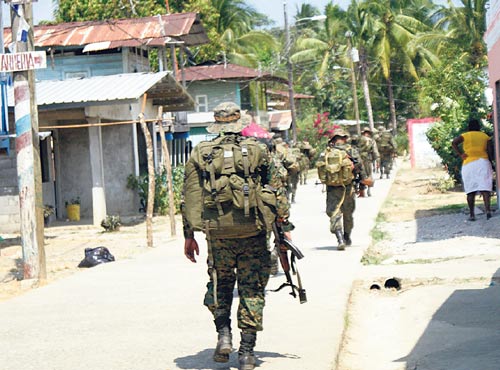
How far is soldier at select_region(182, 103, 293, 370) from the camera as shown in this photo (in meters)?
6.27

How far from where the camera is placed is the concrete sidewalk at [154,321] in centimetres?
700

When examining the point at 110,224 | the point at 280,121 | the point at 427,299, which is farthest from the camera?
the point at 280,121

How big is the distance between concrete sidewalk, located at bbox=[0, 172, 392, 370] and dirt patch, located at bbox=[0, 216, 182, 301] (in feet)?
3.93

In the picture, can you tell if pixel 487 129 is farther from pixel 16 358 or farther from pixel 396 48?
pixel 396 48

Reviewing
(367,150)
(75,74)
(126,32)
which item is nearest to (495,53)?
Answer: (367,150)

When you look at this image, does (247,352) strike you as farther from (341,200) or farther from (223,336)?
(341,200)

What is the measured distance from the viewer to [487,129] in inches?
764

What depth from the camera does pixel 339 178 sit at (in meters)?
13.2

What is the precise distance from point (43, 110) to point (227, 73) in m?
24.0

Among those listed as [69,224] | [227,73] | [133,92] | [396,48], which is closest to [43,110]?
[133,92]

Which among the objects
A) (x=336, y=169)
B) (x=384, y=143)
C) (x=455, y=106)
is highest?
(x=455, y=106)

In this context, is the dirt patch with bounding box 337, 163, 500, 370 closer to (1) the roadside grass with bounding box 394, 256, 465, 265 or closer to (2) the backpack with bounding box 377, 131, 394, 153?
(1) the roadside grass with bounding box 394, 256, 465, 265

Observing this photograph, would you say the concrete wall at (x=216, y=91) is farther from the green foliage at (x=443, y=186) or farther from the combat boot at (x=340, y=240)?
the combat boot at (x=340, y=240)

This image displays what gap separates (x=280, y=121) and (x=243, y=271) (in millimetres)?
47704
